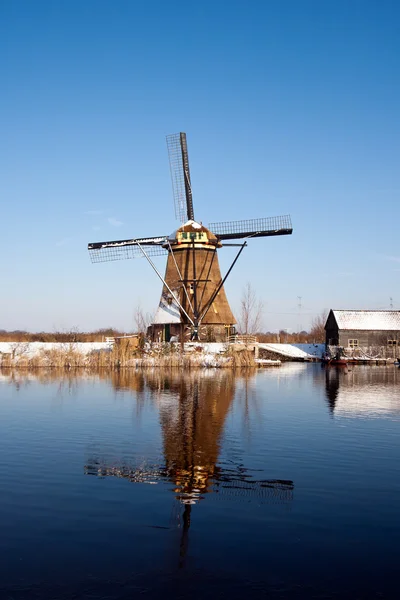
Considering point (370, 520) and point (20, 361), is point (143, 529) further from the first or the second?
point (20, 361)

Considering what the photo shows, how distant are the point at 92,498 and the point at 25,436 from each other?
5.91 m

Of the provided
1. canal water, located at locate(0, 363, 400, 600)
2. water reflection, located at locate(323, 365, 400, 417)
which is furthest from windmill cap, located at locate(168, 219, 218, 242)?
canal water, located at locate(0, 363, 400, 600)

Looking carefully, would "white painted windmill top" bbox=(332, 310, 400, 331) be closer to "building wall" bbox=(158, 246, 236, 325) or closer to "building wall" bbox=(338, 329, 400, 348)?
"building wall" bbox=(338, 329, 400, 348)

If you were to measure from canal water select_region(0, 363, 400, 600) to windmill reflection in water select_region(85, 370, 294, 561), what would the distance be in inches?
1.5

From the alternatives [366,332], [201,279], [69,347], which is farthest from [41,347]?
[366,332]

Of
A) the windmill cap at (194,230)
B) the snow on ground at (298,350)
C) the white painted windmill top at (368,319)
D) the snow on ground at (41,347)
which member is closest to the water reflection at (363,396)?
the windmill cap at (194,230)

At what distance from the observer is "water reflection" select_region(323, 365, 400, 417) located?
63.5 ft

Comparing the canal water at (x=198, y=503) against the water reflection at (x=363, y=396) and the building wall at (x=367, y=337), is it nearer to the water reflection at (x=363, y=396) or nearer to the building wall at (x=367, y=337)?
the water reflection at (x=363, y=396)

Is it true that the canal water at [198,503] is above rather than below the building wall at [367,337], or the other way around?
below

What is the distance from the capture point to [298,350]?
2421 inches

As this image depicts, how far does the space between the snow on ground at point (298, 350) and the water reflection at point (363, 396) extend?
82.6 ft

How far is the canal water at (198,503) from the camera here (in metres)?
6.49

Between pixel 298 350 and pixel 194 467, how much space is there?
168 feet

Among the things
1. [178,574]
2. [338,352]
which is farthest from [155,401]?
[338,352]
